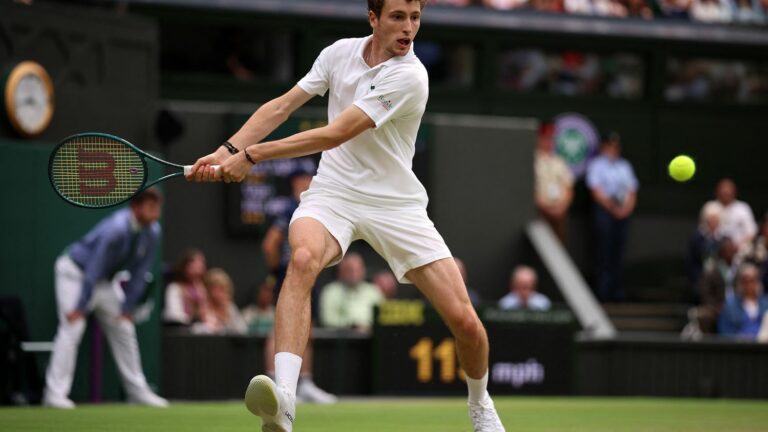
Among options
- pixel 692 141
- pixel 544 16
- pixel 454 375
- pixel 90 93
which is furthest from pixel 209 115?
pixel 692 141

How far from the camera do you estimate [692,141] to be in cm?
2245

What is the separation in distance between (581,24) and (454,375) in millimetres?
7502

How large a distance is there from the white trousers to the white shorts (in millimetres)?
5292

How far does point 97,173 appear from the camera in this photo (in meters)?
7.60

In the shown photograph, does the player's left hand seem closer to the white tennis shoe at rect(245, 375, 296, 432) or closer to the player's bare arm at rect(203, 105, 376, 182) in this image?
the player's bare arm at rect(203, 105, 376, 182)

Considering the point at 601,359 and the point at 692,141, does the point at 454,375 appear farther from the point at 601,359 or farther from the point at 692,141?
the point at 692,141

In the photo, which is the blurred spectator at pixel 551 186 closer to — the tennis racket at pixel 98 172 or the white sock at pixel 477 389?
the white sock at pixel 477 389

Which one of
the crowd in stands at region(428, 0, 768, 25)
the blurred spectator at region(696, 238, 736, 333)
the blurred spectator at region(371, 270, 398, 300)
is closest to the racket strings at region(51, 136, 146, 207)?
the blurred spectator at region(371, 270, 398, 300)

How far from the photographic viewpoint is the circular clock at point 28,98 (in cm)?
1284

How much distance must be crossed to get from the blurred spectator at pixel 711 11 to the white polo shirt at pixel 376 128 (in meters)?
15.2

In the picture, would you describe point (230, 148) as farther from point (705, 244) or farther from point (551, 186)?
point (551, 186)

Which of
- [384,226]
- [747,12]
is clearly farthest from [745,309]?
[384,226]

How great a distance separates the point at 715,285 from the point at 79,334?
7500 millimetres

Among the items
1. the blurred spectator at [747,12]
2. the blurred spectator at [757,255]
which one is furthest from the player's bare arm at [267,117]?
the blurred spectator at [747,12]
